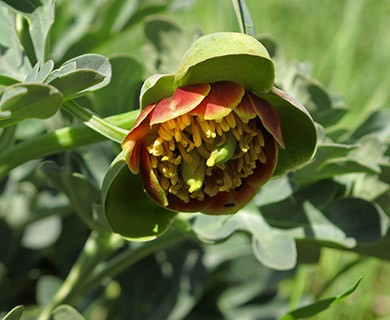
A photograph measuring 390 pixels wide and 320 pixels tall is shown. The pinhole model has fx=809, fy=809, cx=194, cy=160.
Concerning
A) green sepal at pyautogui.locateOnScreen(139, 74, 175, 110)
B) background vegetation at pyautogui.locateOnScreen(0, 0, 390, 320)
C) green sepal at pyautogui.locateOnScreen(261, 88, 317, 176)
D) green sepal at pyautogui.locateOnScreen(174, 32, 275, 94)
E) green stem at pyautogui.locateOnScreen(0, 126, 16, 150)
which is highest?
green sepal at pyautogui.locateOnScreen(174, 32, 275, 94)

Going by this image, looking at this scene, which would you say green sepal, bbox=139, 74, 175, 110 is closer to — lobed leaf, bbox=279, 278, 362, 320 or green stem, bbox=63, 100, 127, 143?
green stem, bbox=63, 100, 127, 143

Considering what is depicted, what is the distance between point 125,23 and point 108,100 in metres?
0.22

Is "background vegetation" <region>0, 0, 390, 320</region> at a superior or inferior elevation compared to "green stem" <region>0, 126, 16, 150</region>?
inferior

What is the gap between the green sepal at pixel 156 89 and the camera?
2.31 feet

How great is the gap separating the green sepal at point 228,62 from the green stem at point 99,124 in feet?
0.25

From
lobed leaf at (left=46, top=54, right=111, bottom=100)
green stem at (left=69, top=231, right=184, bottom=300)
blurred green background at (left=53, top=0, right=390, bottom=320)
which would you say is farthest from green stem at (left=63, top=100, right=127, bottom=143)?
blurred green background at (left=53, top=0, right=390, bottom=320)

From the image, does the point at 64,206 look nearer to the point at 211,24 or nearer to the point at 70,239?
the point at 70,239

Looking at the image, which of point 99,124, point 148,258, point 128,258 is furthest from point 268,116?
point 148,258

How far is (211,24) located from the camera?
7.64ft

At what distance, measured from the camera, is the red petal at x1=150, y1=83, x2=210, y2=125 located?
676mm

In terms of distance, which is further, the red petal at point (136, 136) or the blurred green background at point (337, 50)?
the blurred green background at point (337, 50)

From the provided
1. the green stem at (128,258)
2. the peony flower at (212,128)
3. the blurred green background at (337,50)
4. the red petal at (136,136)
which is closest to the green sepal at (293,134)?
the peony flower at (212,128)

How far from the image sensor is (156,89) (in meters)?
0.71

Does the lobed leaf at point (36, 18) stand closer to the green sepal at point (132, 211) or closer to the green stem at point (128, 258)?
the green sepal at point (132, 211)
